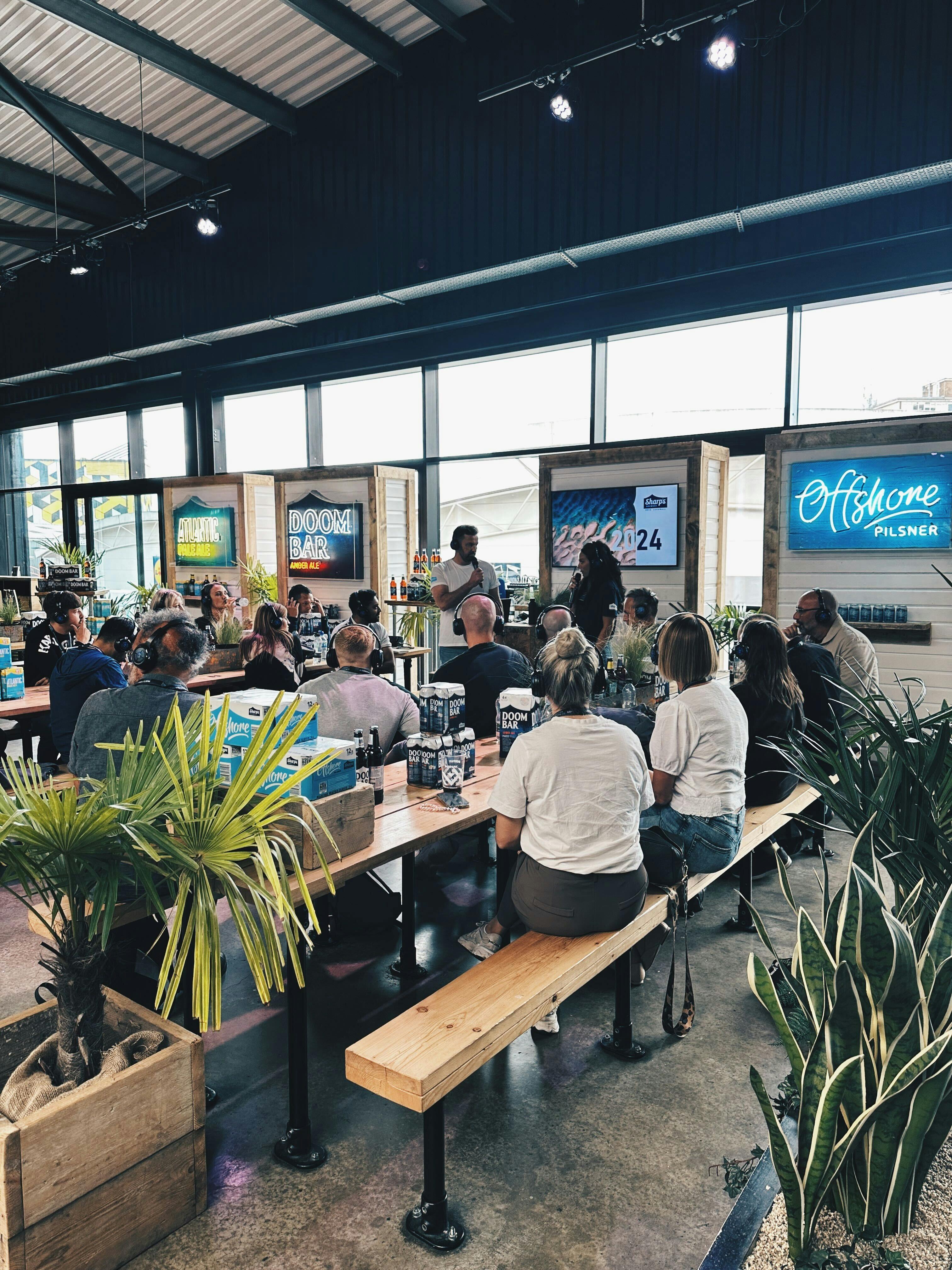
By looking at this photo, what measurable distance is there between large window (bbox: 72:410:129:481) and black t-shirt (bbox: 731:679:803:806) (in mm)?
11810

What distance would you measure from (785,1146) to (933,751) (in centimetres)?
75

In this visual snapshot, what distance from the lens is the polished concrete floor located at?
6.70 feet

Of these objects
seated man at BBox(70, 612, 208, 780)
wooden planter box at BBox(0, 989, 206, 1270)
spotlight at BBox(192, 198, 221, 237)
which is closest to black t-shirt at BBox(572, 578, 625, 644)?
seated man at BBox(70, 612, 208, 780)

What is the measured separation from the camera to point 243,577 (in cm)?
1022

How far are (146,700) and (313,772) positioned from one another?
2.61 ft

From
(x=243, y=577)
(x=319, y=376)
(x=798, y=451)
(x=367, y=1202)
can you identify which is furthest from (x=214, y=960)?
(x=319, y=376)

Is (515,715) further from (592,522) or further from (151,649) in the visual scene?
(592,522)

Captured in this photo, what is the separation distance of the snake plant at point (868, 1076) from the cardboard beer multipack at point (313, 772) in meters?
1.27

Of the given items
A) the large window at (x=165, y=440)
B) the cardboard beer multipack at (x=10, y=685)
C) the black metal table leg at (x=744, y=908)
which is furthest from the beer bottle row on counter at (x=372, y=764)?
the large window at (x=165, y=440)

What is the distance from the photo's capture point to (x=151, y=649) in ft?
9.27

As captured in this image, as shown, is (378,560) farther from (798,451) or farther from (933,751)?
(933,751)

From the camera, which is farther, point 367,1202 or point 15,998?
point 15,998

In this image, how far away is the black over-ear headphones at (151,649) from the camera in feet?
9.20

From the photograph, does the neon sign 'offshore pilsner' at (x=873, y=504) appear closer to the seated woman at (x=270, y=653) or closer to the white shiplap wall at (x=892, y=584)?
the white shiplap wall at (x=892, y=584)
